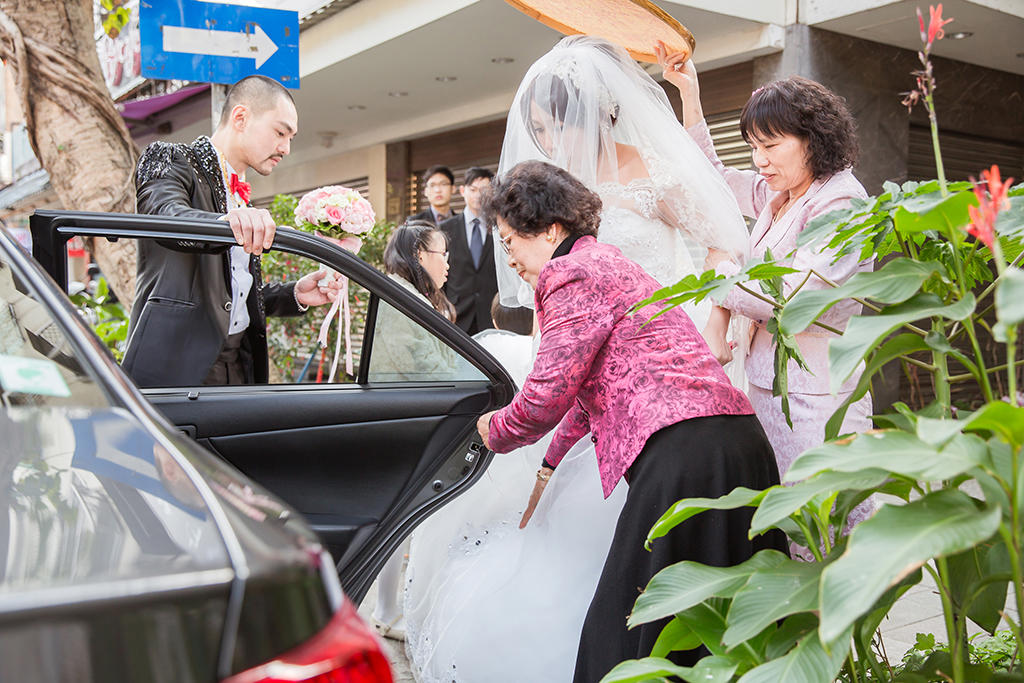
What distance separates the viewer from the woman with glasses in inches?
99.7

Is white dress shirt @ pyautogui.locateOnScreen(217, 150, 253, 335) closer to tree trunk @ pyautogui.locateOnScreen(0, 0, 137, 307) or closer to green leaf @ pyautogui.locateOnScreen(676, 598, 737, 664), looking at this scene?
green leaf @ pyautogui.locateOnScreen(676, 598, 737, 664)

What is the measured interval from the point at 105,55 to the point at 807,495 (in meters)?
13.2

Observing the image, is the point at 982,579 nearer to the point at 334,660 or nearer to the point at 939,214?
the point at 939,214

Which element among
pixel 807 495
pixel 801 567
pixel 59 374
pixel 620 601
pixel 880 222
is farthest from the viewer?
pixel 620 601

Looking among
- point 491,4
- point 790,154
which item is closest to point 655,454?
point 790,154

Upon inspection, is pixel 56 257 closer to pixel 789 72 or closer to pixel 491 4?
pixel 491 4

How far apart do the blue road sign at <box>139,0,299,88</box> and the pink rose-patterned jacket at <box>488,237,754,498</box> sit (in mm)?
2284

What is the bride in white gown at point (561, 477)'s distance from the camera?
8.01 ft

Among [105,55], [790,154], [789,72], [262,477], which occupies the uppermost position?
[105,55]

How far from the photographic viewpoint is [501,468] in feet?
9.89

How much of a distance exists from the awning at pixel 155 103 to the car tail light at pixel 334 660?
384 inches

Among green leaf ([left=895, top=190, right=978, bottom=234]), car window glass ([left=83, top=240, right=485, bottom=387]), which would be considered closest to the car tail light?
green leaf ([left=895, top=190, right=978, bottom=234])

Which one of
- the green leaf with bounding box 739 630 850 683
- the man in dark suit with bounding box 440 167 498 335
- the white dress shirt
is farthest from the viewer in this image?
the man in dark suit with bounding box 440 167 498 335

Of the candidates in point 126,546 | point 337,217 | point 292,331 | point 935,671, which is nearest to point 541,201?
point 337,217
